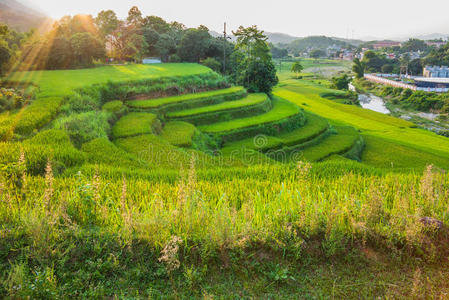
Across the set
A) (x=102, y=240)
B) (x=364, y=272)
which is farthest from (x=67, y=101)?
(x=364, y=272)

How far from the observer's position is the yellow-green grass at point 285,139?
14.9 m

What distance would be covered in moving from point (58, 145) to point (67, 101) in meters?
5.41

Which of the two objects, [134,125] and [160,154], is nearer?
[160,154]

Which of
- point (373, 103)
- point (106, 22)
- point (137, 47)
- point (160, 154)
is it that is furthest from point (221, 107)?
point (373, 103)

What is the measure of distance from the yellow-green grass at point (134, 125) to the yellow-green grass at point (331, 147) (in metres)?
7.30

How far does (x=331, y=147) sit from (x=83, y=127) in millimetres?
13618

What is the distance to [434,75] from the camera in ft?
235

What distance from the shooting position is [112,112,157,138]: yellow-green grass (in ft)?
35.2

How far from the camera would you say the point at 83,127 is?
8.94 m

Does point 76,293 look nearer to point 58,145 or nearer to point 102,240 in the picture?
point 102,240

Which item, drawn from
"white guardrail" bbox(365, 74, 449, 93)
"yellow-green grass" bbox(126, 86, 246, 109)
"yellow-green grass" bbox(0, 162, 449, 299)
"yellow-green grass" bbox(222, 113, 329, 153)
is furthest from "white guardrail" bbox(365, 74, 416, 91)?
"yellow-green grass" bbox(0, 162, 449, 299)

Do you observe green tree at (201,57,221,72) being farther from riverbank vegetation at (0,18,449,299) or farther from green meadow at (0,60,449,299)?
green meadow at (0,60,449,299)

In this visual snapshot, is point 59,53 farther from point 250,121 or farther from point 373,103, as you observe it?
point 373,103

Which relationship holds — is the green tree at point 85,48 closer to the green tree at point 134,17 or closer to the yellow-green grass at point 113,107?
the yellow-green grass at point 113,107
